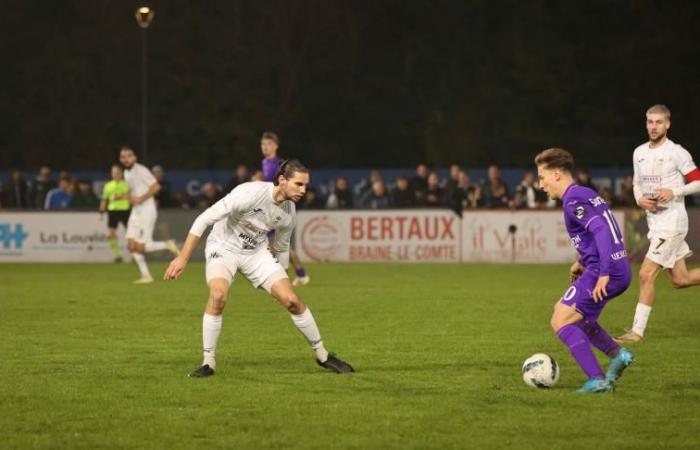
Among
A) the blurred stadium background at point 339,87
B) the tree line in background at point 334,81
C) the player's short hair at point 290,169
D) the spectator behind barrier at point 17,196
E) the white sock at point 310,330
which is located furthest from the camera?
the tree line in background at point 334,81

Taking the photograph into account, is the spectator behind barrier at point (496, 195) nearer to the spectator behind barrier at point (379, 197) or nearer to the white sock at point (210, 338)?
the spectator behind barrier at point (379, 197)

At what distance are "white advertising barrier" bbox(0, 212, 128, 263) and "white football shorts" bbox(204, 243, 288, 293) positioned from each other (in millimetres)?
17523

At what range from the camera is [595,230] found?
9.35 meters

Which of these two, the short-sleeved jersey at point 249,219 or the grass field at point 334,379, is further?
the short-sleeved jersey at point 249,219

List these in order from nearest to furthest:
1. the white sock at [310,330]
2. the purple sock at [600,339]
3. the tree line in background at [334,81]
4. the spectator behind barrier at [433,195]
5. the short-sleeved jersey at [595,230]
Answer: the short-sleeved jersey at [595,230] → the purple sock at [600,339] → the white sock at [310,330] → the spectator behind barrier at [433,195] → the tree line in background at [334,81]

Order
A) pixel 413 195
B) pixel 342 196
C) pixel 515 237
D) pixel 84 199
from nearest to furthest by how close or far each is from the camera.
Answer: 1. pixel 515 237
2. pixel 413 195
3. pixel 84 199
4. pixel 342 196

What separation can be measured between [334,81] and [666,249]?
42.2m

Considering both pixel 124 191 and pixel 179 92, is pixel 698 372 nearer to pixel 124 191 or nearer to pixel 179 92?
pixel 124 191

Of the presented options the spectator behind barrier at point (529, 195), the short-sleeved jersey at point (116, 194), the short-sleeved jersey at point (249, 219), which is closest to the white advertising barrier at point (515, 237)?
the spectator behind barrier at point (529, 195)

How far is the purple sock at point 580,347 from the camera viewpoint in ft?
31.2

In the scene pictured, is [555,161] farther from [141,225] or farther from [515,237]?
[515,237]

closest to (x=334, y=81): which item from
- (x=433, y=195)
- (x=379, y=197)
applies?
(x=379, y=197)

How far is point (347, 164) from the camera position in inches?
2179

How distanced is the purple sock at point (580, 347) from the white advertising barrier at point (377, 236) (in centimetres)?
1790
